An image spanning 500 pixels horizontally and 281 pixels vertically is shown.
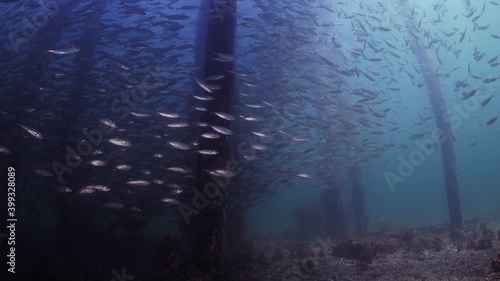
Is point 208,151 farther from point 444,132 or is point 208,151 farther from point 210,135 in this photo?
point 444,132

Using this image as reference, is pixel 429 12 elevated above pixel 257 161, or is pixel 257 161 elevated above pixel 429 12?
pixel 429 12

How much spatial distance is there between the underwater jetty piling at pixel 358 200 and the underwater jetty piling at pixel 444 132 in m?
5.78

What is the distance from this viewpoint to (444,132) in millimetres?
16031

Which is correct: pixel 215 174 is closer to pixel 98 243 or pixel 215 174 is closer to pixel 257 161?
pixel 257 161

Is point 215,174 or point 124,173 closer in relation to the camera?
point 215,174

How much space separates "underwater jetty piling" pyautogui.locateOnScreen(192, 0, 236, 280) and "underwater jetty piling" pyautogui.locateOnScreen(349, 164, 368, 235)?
1475 cm

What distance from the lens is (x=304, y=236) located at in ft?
71.2

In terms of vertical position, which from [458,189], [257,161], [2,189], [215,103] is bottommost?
[2,189]

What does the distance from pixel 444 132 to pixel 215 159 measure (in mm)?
13262

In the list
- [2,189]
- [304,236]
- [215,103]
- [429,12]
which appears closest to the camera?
[215,103]

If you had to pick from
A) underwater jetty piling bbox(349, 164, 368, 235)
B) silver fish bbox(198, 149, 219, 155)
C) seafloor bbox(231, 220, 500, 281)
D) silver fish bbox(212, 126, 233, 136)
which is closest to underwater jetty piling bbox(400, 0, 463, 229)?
seafloor bbox(231, 220, 500, 281)

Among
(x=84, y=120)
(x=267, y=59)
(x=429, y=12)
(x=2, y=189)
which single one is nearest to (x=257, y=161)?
(x=267, y=59)

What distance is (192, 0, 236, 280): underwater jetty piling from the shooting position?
25.7 feet

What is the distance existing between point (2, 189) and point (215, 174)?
15.9 m
